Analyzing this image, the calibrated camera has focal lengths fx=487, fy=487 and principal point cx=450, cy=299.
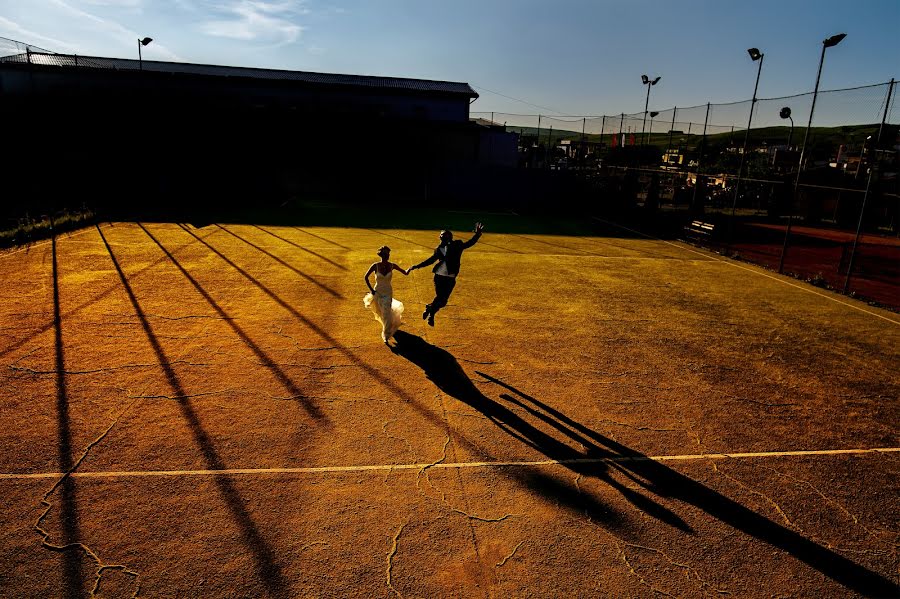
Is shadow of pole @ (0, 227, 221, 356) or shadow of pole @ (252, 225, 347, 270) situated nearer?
shadow of pole @ (0, 227, 221, 356)

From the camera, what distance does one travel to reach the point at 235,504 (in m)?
4.54

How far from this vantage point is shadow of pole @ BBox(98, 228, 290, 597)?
3780 millimetres

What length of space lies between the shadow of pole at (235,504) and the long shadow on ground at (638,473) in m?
3.00

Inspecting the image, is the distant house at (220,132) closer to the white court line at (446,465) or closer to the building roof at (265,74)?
the building roof at (265,74)

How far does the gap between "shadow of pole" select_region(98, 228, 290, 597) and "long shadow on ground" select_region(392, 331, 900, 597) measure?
3000mm

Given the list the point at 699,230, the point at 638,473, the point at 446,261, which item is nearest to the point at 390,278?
the point at 446,261

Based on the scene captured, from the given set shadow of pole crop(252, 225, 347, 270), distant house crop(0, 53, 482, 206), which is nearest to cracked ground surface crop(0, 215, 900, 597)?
shadow of pole crop(252, 225, 347, 270)

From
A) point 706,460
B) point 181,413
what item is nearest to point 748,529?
point 706,460

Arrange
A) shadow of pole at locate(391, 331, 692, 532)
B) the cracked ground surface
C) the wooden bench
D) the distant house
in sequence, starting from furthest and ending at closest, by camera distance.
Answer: the distant house, the wooden bench, shadow of pole at locate(391, 331, 692, 532), the cracked ground surface

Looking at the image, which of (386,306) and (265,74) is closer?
(386,306)

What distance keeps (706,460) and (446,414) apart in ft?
10.1

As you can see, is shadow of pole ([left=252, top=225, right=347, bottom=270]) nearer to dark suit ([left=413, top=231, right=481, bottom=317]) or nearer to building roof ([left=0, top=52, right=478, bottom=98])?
dark suit ([left=413, top=231, right=481, bottom=317])

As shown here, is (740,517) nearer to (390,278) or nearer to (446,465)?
(446,465)

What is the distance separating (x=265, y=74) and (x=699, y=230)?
36989 millimetres
